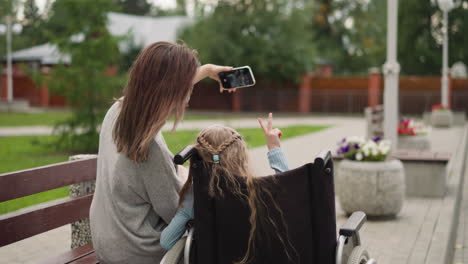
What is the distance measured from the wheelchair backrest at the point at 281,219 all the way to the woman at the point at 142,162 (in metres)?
0.16

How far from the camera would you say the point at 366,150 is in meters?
7.07

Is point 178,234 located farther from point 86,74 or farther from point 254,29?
point 254,29

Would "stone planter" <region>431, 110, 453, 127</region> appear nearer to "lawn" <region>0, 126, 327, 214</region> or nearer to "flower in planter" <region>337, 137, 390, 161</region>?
"lawn" <region>0, 126, 327, 214</region>

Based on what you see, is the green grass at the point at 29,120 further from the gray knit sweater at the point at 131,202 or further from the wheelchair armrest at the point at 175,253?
the wheelchair armrest at the point at 175,253

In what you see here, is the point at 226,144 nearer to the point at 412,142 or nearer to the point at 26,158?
the point at 412,142

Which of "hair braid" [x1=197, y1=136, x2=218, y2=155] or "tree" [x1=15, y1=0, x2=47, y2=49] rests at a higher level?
"tree" [x1=15, y1=0, x2=47, y2=49]

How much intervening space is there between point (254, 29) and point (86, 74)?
24779 mm

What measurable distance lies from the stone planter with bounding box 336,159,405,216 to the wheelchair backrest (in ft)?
12.8

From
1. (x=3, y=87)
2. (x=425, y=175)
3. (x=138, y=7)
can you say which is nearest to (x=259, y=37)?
(x=3, y=87)

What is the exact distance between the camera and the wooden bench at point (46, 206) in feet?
11.2

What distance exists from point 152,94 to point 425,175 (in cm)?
629

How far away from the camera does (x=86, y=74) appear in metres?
14.8

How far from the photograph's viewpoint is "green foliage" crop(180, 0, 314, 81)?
3806cm

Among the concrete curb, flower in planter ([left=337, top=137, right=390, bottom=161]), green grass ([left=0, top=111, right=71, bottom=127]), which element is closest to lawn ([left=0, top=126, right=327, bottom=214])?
flower in planter ([left=337, top=137, right=390, bottom=161])
